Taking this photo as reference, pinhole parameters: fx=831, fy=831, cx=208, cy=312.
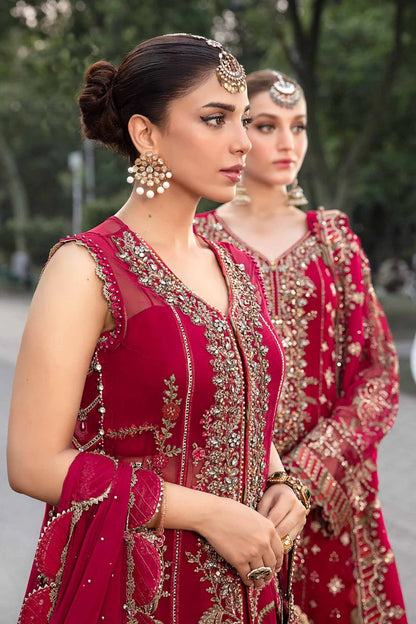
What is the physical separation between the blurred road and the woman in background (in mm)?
1467

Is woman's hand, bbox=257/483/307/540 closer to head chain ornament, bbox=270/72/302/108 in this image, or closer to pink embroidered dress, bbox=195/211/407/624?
pink embroidered dress, bbox=195/211/407/624

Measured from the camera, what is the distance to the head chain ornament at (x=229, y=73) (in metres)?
1.86

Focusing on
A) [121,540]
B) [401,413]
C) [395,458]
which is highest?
[401,413]

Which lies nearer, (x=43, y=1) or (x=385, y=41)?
(x=43, y=1)

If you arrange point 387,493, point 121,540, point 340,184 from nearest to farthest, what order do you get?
point 121,540 < point 387,493 < point 340,184

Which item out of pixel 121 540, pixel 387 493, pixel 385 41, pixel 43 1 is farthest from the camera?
pixel 385 41

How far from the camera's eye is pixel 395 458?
708cm

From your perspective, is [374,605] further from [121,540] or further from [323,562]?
[121,540]

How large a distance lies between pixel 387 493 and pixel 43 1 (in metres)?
8.43

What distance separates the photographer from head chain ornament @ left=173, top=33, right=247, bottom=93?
186 centimetres

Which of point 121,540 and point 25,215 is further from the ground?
point 25,215

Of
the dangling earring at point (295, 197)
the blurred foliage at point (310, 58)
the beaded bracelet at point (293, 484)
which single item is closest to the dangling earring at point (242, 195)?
the dangling earring at point (295, 197)

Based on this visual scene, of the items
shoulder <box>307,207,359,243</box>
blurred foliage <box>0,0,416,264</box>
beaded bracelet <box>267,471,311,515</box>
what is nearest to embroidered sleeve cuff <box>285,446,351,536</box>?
beaded bracelet <box>267,471,311,515</box>

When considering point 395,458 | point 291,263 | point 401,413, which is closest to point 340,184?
point 401,413
